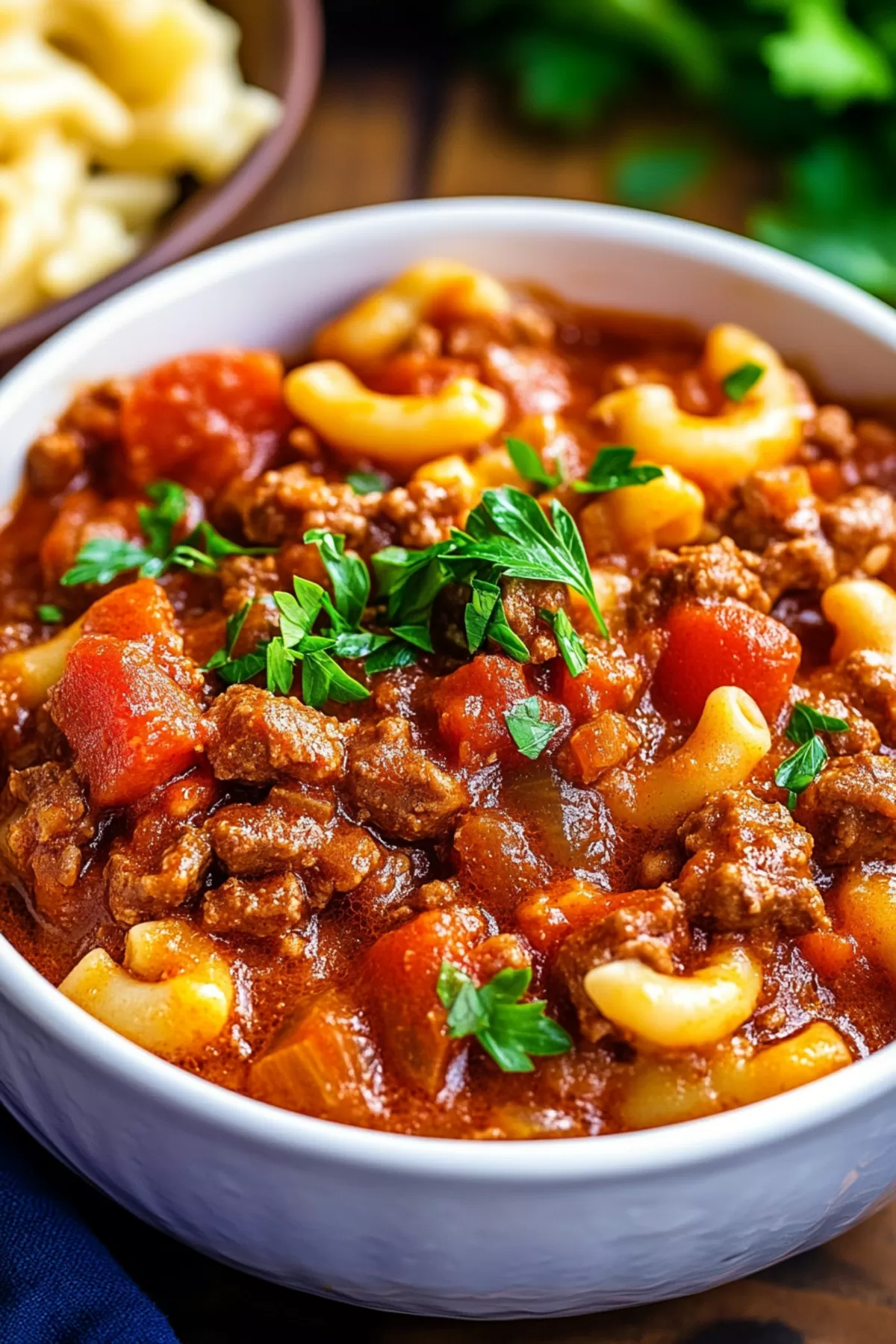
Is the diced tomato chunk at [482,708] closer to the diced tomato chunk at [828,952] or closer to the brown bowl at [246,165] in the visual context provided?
the diced tomato chunk at [828,952]

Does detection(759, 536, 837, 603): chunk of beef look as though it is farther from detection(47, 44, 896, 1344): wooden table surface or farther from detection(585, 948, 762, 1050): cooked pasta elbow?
detection(47, 44, 896, 1344): wooden table surface

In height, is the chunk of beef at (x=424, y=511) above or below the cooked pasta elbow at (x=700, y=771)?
above

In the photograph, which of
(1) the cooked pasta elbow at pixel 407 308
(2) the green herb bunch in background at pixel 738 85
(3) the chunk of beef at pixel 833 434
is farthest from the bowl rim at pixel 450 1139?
(2) the green herb bunch in background at pixel 738 85

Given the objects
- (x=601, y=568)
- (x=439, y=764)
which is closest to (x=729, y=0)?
(x=601, y=568)

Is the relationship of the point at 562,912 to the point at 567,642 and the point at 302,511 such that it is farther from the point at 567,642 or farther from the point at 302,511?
the point at 302,511

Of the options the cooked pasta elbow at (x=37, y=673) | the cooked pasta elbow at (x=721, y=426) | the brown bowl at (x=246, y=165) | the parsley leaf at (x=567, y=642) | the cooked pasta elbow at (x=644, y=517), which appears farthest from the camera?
the brown bowl at (x=246, y=165)

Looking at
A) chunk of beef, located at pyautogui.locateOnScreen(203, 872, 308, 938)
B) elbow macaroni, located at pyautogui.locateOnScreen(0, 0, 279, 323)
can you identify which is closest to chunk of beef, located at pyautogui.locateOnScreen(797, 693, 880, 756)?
chunk of beef, located at pyautogui.locateOnScreen(203, 872, 308, 938)

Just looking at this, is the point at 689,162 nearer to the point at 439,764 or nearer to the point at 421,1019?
the point at 439,764

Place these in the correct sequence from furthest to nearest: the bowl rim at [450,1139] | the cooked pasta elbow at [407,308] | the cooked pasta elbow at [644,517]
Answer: the cooked pasta elbow at [407,308], the cooked pasta elbow at [644,517], the bowl rim at [450,1139]
